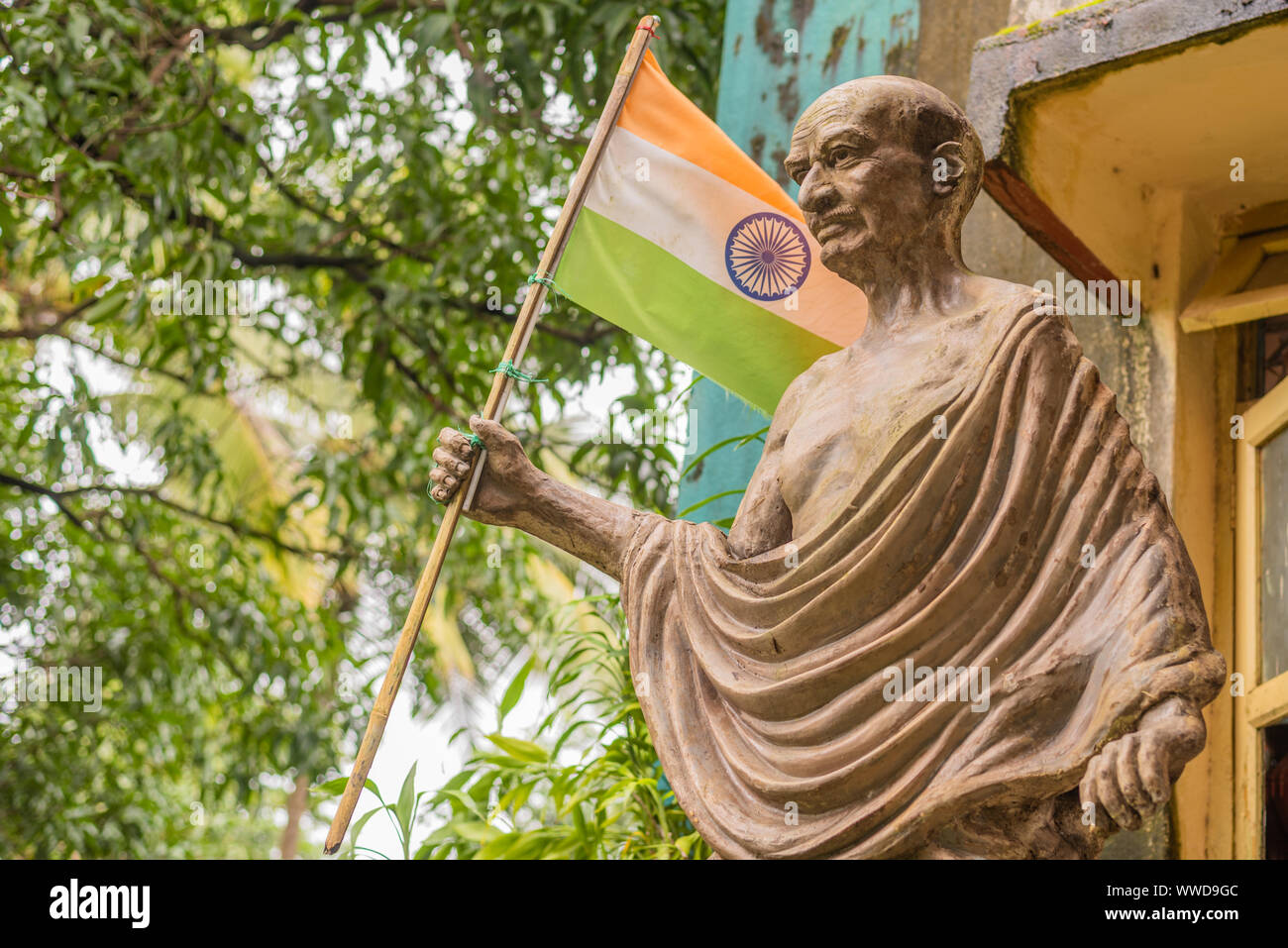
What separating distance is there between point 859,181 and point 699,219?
0.88 m

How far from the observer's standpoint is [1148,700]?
2.47 metres

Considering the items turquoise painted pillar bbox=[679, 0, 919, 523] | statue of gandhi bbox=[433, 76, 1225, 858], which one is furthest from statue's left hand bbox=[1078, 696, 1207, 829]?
turquoise painted pillar bbox=[679, 0, 919, 523]

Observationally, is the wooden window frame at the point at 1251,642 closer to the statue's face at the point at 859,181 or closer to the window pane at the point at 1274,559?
the window pane at the point at 1274,559

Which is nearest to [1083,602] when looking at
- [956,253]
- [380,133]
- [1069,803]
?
[1069,803]

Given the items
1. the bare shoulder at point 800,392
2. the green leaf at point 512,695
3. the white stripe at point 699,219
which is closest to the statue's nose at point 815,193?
the bare shoulder at point 800,392

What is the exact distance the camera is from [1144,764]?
2.38 meters

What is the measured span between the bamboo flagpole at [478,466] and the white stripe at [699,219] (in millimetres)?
100

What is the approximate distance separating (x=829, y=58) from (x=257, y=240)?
130 inches

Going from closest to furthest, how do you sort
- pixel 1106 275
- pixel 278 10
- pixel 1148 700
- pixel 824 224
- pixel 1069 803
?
pixel 1148 700
pixel 1069 803
pixel 824 224
pixel 1106 275
pixel 278 10

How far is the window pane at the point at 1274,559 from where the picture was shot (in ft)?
12.8

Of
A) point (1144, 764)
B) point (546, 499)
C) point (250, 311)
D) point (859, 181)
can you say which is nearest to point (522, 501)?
point (546, 499)

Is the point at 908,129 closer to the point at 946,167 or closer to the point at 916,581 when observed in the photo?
the point at 946,167

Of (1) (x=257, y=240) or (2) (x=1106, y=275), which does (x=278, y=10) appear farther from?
(2) (x=1106, y=275)

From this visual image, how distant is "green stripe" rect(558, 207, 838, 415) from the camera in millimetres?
3797
